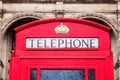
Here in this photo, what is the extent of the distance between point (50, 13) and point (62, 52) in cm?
818

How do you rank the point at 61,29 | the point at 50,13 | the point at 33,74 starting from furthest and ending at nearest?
the point at 50,13 → the point at 61,29 → the point at 33,74

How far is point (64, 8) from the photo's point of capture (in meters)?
12.4

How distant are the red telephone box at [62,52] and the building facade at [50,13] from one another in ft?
25.9

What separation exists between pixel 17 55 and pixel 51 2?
828 cm

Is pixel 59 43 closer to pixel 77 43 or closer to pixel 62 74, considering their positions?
pixel 77 43

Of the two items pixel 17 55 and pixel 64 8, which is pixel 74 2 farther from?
pixel 17 55

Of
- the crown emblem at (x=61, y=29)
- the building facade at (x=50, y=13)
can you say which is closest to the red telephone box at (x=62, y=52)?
the crown emblem at (x=61, y=29)

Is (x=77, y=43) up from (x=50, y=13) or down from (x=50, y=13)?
down

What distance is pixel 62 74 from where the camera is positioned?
13.9 ft

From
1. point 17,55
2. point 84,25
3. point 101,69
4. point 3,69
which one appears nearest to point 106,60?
point 101,69

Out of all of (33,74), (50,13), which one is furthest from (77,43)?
(50,13)

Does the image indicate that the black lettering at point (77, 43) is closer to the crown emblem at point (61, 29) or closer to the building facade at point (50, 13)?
the crown emblem at point (61, 29)

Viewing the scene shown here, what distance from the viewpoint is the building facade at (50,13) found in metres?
12.3

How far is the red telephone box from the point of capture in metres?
4.23
